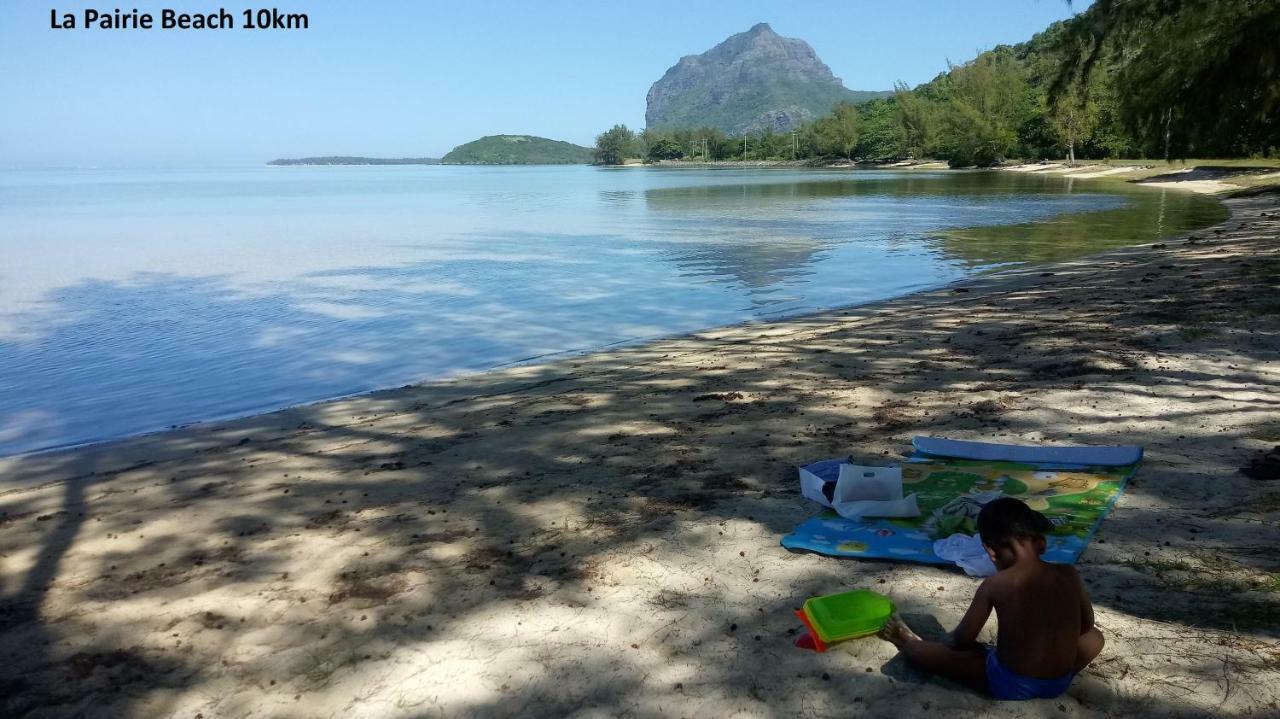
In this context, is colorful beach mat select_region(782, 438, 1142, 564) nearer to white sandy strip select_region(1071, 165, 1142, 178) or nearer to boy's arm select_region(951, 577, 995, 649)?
boy's arm select_region(951, 577, 995, 649)

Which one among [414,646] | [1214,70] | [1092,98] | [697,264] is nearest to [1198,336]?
[414,646]

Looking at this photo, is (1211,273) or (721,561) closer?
(721,561)

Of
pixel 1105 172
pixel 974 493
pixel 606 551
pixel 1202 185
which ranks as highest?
pixel 1105 172

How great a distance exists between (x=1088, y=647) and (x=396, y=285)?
1783cm

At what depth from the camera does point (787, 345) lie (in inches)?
407

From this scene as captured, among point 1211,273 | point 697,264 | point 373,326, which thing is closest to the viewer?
point 1211,273

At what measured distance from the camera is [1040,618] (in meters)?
2.95

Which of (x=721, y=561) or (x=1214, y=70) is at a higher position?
(x=1214, y=70)

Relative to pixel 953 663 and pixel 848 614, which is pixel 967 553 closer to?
pixel 848 614

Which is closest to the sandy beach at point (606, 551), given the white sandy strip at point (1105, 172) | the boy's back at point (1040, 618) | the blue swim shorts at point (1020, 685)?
the blue swim shorts at point (1020, 685)

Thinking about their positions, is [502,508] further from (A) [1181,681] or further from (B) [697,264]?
(B) [697,264]

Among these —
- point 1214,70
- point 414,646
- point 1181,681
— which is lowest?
point 414,646

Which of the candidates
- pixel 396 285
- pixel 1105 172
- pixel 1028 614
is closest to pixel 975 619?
A: pixel 1028 614

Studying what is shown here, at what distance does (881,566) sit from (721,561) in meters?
0.79
